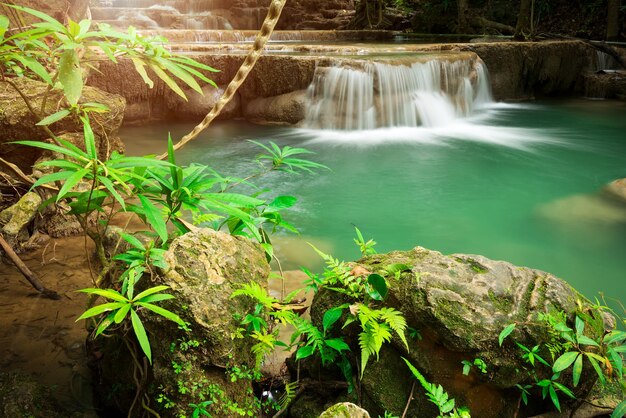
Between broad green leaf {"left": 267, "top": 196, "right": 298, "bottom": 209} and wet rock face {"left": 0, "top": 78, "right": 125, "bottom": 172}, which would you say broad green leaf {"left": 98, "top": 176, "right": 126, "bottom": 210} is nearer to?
broad green leaf {"left": 267, "top": 196, "right": 298, "bottom": 209}

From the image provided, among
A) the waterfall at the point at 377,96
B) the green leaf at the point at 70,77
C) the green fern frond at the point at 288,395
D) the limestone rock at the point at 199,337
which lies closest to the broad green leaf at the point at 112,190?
the green leaf at the point at 70,77

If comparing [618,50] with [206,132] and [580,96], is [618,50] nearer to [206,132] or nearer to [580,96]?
[580,96]

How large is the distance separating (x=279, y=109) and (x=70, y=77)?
304 inches

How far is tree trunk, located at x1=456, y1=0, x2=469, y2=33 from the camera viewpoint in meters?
17.5

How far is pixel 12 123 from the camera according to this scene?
13.2 ft

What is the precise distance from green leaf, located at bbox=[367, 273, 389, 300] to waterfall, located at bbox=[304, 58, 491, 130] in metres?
7.10

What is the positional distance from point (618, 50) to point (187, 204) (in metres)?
14.9

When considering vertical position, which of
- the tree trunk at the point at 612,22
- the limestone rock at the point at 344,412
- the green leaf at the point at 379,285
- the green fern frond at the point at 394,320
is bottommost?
the limestone rock at the point at 344,412

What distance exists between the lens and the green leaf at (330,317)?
1817 millimetres

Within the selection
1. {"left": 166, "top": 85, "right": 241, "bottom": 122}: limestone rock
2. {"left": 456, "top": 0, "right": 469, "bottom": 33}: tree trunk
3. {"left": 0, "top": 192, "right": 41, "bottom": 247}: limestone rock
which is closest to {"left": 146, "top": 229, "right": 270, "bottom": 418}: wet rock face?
{"left": 0, "top": 192, "right": 41, "bottom": 247}: limestone rock

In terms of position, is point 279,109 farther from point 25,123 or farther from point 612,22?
point 612,22

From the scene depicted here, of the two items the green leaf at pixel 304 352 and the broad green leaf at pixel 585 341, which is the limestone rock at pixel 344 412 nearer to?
the green leaf at pixel 304 352

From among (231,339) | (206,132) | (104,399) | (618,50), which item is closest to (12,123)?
(104,399)

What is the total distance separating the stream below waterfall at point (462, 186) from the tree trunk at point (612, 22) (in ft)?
22.5
